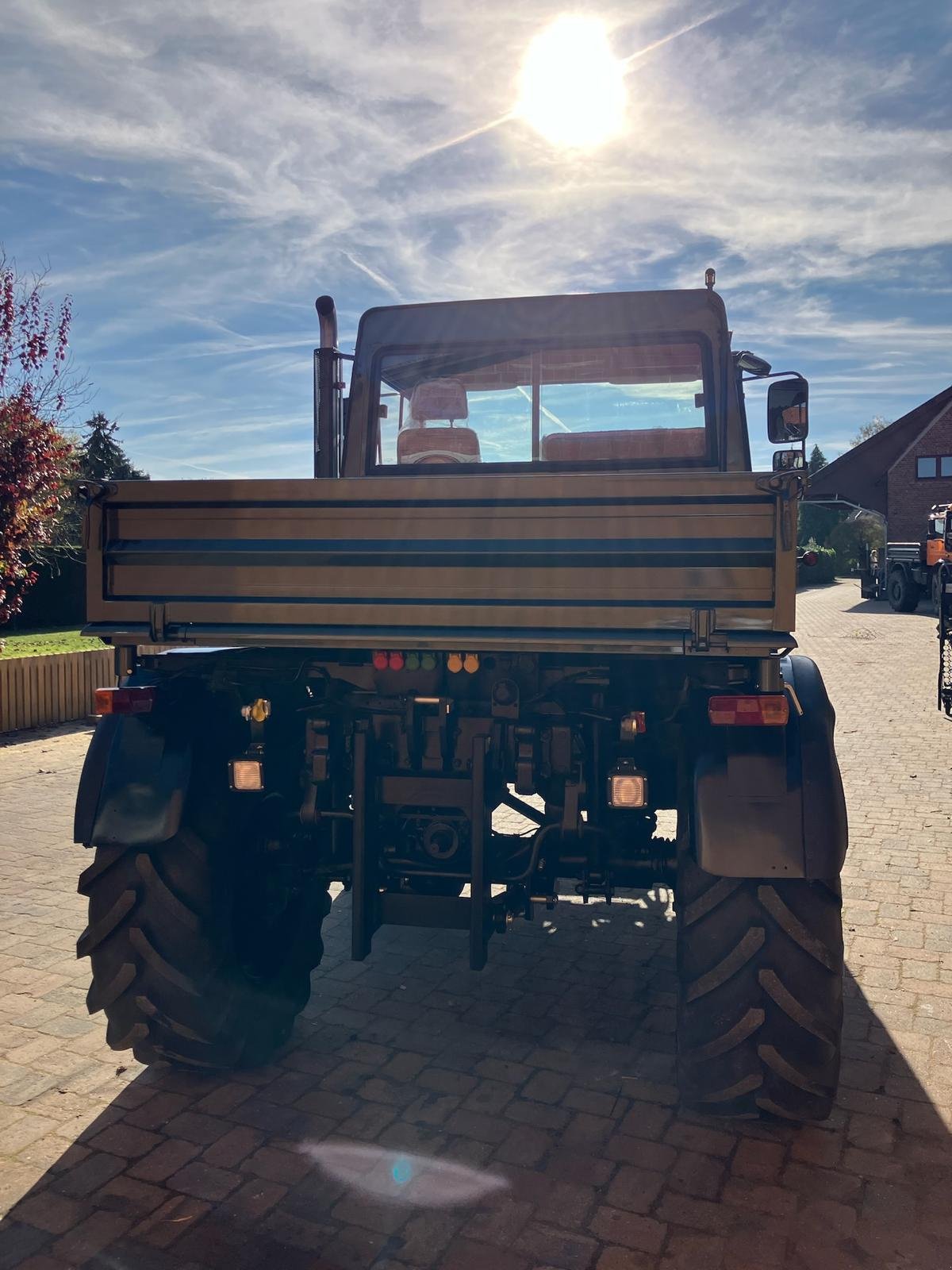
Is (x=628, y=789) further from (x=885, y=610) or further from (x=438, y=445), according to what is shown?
(x=885, y=610)

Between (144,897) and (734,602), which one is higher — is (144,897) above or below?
below

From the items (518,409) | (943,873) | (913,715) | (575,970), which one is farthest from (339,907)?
(913,715)

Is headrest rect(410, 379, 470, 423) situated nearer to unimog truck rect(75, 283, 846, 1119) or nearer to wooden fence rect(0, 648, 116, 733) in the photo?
unimog truck rect(75, 283, 846, 1119)

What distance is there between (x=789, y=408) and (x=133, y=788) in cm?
338

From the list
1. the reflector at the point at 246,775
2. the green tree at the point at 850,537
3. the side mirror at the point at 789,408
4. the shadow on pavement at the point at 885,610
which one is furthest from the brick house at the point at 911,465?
the reflector at the point at 246,775

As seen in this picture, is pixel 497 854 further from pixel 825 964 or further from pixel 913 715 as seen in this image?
pixel 913 715

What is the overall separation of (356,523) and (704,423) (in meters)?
2.29

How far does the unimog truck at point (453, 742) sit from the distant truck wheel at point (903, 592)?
2903 centimetres

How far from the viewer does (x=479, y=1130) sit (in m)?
3.48

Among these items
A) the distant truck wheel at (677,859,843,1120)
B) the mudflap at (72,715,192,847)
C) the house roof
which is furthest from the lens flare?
the house roof

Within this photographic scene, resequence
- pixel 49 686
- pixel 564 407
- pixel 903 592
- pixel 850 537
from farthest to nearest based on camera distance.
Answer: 1. pixel 850 537
2. pixel 903 592
3. pixel 49 686
4. pixel 564 407

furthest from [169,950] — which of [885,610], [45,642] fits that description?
[885,610]

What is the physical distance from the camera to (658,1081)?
383 centimetres

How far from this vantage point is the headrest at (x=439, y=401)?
5.25m
